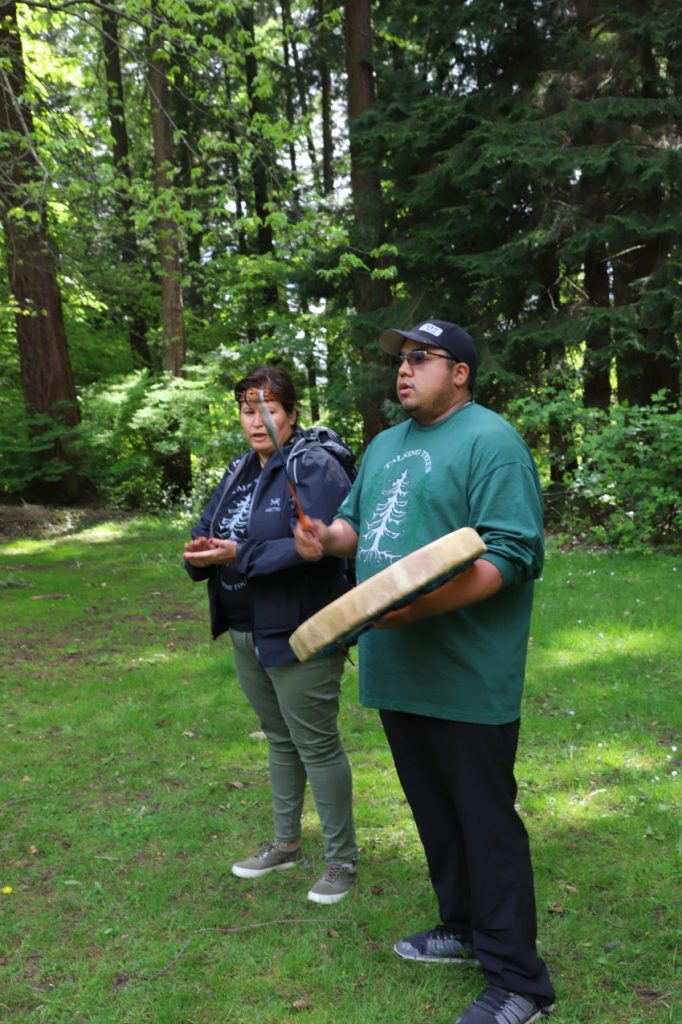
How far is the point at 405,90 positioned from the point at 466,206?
2391mm

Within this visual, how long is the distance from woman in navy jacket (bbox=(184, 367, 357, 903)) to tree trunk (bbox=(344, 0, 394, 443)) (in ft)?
32.3

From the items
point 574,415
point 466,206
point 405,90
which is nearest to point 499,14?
point 405,90

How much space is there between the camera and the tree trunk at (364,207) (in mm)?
13336

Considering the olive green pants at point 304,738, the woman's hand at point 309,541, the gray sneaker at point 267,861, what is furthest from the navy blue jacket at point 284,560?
the gray sneaker at point 267,861

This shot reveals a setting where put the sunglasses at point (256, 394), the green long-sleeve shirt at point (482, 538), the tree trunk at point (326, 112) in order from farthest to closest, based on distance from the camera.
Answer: the tree trunk at point (326, 112)
the sunglasses at point (256, 394)
the green long-sleeve shirt at point (482, 538)

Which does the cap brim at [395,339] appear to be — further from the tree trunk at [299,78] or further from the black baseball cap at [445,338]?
the tree trunk at [299,78]

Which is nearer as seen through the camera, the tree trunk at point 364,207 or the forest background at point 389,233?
the forest background at point 389,233

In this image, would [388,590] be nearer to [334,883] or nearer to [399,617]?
[399,617]

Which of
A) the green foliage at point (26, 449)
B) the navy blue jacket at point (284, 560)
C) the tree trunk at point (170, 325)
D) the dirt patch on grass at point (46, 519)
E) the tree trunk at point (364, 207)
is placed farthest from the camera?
the tree trunk at point (170, 325)

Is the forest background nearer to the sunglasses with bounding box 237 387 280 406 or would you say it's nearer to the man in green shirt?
the sunglasses with bounding box 237 387 280 406

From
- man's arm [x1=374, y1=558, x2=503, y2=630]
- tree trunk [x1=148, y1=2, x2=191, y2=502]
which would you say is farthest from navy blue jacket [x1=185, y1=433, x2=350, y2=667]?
tree trunk [x1=148, y1=2, x2=191, y2=502]

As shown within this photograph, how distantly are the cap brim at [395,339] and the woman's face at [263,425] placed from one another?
0.72m

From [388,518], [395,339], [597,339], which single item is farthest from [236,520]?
[597,339]

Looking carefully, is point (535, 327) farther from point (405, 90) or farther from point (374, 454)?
point (374, 454)
